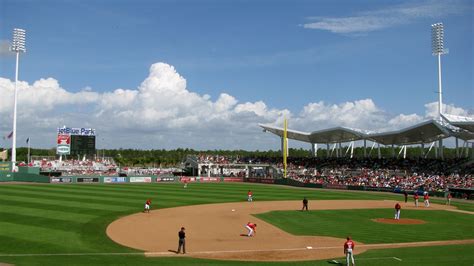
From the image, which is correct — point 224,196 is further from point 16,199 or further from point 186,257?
point 186,257

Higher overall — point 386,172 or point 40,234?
point 386,172

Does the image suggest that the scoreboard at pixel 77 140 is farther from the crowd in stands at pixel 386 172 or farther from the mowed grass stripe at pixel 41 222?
the mowed grass stripe at pixel 41 222

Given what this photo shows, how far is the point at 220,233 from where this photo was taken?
29516mm

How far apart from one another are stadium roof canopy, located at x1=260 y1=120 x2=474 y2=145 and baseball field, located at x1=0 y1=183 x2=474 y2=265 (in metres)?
20.7

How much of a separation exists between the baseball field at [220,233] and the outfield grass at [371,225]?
0.07m

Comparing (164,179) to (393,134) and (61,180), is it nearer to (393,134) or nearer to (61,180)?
(61,180)

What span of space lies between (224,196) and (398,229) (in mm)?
27947

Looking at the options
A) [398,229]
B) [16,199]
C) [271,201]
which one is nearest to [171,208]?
[271,201]

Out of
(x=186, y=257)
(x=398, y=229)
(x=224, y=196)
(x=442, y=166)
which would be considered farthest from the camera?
(x=442, y=166)

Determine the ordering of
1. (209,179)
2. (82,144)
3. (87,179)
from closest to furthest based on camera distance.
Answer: (87,179), (209,179), (82,144)

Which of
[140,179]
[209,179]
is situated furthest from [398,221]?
[209,179]

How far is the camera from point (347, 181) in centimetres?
7488

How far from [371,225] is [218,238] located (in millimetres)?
12229

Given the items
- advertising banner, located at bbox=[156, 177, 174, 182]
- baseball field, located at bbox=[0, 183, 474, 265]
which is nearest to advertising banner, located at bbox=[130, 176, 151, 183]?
advertising banner, located at bbox=[156, 177, 174, 182]
